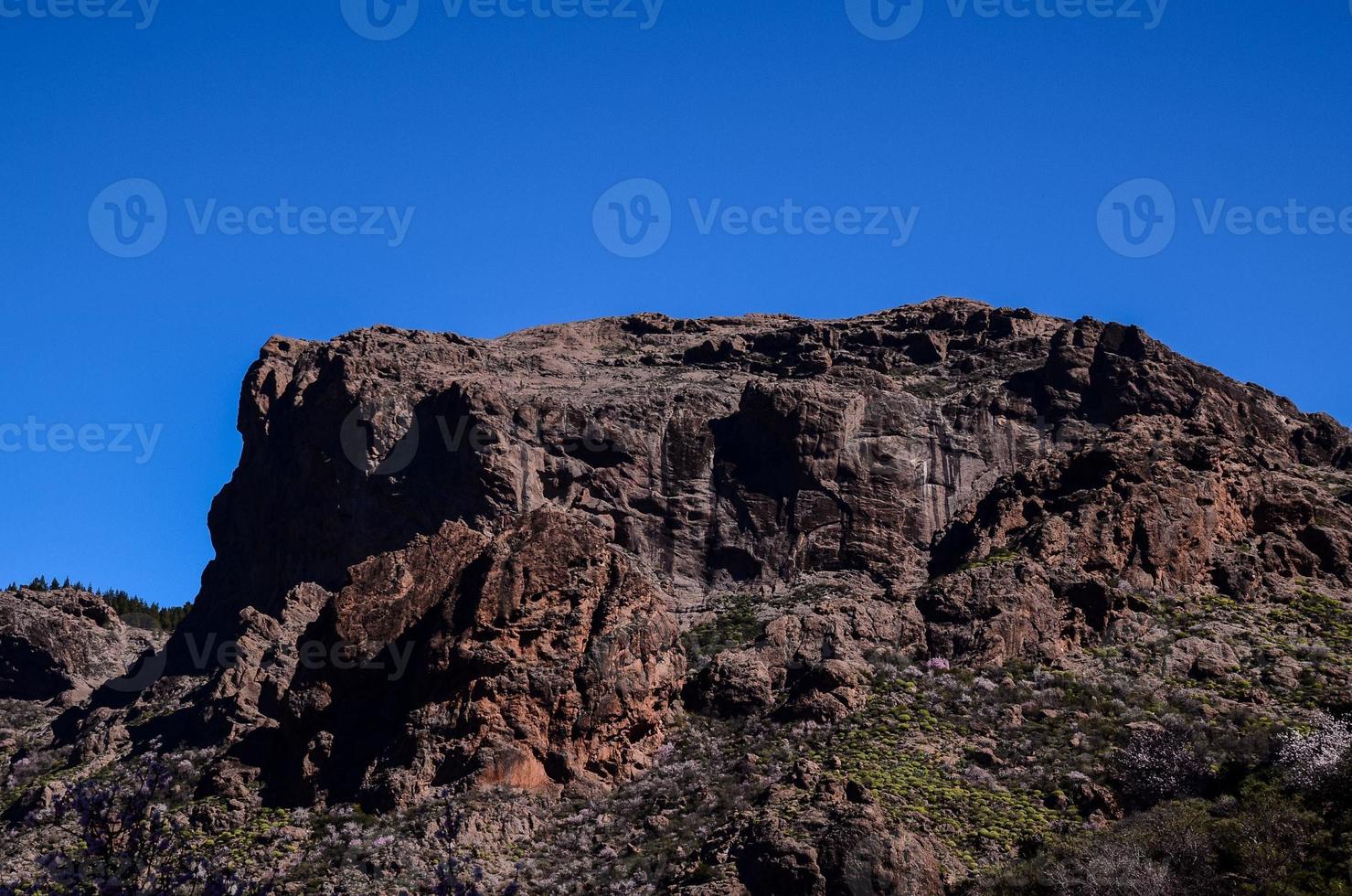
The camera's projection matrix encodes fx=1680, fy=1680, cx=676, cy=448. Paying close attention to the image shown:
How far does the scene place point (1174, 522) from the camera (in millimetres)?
66500

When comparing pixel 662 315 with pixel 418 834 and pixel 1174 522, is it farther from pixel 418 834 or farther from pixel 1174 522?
pixel 418 834

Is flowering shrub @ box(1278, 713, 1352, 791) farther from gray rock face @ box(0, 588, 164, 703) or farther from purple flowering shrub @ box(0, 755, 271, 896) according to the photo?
gray rock face @ box(0, 588, 164, 703)

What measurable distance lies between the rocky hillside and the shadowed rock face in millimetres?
173

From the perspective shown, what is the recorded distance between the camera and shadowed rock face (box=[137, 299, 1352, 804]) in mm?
60062

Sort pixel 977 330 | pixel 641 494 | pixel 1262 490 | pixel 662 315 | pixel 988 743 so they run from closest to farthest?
pixel 988 743
pixel 1262 490
pixel 641 494
pixel 977 330
pixel 662 315

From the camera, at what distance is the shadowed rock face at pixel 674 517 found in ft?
197

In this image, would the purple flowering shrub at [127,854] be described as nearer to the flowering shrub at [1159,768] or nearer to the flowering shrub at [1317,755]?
the flowering shrub at [1159,768]

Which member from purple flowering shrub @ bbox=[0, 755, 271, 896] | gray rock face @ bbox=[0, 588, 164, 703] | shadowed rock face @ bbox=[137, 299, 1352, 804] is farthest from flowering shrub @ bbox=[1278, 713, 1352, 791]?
gray rock face @ bbox=[0, 588, 164, 703]

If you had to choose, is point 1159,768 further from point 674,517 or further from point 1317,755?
point 674,517

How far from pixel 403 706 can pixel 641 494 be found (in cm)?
2140

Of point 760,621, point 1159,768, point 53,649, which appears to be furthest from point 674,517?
point 53,649

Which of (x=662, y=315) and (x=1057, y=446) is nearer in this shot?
(x=1057, y=446)

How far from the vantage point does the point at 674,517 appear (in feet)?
255

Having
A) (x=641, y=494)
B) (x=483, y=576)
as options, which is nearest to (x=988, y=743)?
(x=483, y=576)
